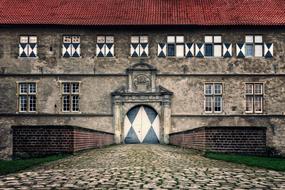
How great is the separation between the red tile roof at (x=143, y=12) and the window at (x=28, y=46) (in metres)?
0.89

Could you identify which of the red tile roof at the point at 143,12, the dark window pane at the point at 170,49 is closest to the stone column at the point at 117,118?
the dark window pane at the point at 170,49

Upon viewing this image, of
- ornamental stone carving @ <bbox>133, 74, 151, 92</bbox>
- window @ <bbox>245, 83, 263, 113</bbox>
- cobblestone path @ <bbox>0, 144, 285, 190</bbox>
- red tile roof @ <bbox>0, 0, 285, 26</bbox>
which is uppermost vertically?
red tile roof @ <bbox>0, 0, 285, 26</bbox>

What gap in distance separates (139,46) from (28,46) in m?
5.84

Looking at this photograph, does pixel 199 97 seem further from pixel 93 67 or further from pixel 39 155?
pixel 39 155

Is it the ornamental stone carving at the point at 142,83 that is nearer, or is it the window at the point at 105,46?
the ornamental stone carving at the point at 142,83

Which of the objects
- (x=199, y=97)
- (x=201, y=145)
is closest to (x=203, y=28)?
(x=199, y=97)

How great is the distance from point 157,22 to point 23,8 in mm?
7471

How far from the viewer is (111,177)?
720cm

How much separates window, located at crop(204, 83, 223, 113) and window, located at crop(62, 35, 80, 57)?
7039 mm

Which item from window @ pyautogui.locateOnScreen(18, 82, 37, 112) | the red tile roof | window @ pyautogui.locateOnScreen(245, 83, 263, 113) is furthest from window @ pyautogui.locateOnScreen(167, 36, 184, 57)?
window @ pyautogui.locateOnScreen(18, 82, 37, 112)

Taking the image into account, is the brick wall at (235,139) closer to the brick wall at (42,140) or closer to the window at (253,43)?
the brick wall at (42,140)

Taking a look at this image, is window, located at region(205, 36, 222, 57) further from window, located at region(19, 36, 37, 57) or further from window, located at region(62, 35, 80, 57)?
window, located at region(19, 36, 37, 57)

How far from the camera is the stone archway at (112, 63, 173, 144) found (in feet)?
79.2

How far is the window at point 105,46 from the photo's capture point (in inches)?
966
